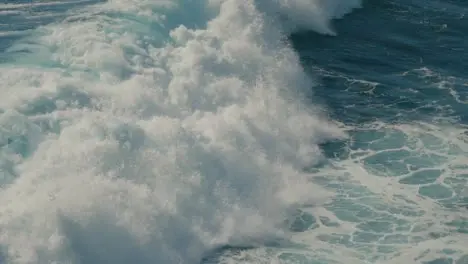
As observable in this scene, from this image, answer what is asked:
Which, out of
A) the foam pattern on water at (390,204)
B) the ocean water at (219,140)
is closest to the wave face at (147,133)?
the ocean water at (219,140)

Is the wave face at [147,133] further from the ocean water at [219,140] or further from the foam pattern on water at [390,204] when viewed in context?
the foam pattern on water at [390,204]

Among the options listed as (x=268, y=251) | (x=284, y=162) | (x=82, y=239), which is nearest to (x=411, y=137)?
(x=284, y=162)

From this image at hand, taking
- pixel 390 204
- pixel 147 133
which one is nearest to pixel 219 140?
pixel 147 133

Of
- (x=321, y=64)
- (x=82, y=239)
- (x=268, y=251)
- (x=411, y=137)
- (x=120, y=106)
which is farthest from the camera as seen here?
(x=321, y=64)

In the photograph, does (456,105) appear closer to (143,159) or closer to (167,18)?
(167,18)

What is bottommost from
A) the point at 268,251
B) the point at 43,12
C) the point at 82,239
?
the point at 268,251

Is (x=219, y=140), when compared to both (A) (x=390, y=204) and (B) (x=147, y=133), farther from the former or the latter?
(A) (x=390, y=204)

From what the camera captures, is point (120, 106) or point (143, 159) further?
point (120, 106)
